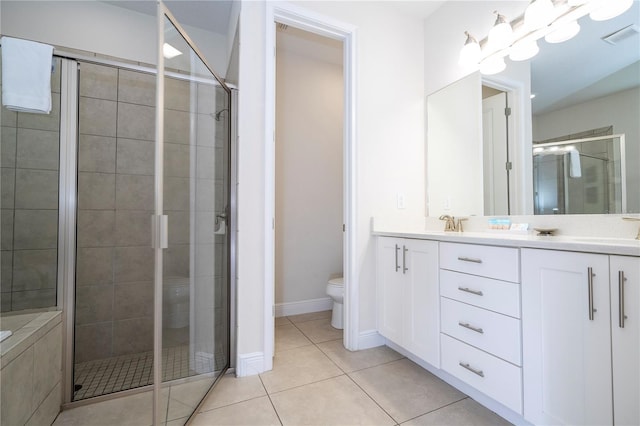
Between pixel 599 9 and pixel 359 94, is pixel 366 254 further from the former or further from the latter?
pixel 599 9

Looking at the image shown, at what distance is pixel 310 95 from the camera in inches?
113

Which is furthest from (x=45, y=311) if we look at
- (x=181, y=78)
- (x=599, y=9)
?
(x=599, y=9)

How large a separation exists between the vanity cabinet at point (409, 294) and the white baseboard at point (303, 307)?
0.99 meters

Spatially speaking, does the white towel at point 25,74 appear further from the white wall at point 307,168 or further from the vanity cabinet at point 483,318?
the vanity cabinet at point 483,318

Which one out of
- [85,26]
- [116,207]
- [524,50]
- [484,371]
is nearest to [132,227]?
[116,207]

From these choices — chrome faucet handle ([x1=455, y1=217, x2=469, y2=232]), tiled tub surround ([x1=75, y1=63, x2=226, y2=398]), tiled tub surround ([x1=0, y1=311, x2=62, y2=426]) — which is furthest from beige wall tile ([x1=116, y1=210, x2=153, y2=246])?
chrome faucet handle ([x1=455, y1=217, x2=469, y2=232])

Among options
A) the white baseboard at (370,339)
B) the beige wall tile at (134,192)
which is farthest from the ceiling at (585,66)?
the beige wall tile at (134,192)

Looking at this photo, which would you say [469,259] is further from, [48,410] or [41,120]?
[41,120]

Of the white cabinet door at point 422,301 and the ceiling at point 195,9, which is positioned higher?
the ceiling at point 195,9

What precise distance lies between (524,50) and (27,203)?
3.26 metres

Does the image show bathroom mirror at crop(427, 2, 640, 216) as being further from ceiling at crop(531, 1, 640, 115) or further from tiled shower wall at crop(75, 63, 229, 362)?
tiled shower wall at crop(75, 63, 229, 362)

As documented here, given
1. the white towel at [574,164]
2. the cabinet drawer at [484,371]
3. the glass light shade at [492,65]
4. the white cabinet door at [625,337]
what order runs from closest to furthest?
the white cabinet door at [625,337]
the cabinet drawer at [484,371]
the white towel at [574,164]
the glass light shade at [492,65]

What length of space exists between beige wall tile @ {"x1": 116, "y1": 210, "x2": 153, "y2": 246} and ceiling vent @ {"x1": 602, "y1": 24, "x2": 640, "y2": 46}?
2989 mm

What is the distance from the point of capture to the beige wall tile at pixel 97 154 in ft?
6.16
